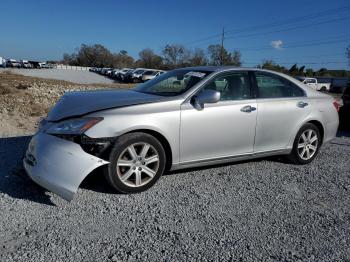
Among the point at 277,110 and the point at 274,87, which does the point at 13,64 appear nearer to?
the point at 274,87

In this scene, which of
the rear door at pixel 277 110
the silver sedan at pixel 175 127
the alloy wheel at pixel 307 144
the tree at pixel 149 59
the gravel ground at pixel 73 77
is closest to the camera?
the silver sedan at pixel 175 127

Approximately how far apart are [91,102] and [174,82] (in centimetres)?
131

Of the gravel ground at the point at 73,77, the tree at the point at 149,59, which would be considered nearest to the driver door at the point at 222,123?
the gravel ground at the point at 73,77

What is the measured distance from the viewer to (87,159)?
353cm

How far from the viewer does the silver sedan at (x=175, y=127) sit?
140 inches

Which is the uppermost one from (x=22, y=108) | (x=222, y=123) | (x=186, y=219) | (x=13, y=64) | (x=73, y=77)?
(x=222, y=123)

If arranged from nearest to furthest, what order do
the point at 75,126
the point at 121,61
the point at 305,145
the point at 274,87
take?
the point at 75,126
the point at 274,87
the point at 305,145
the point at 121,61

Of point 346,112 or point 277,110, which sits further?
point 346,112

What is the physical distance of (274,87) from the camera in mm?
5113

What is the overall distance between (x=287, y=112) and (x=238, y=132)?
3.23 ft

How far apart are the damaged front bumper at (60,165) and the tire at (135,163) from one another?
0.79 ft

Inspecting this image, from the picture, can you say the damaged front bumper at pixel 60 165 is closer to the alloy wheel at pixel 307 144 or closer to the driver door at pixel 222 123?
the driver door at pixel 222 123

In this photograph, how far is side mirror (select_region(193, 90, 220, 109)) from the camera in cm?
416

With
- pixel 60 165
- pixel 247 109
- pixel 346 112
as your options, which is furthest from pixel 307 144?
pixel 346 112
